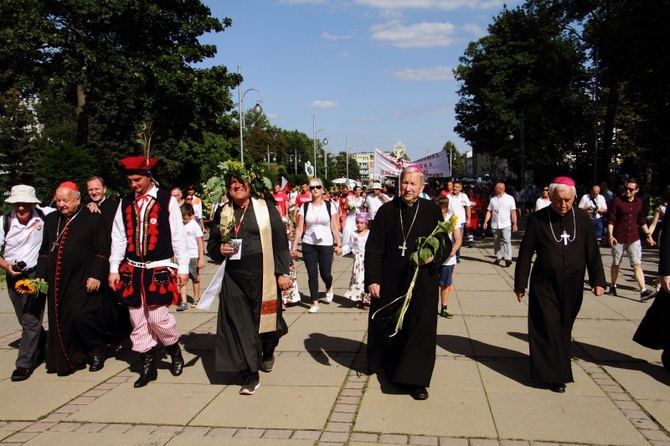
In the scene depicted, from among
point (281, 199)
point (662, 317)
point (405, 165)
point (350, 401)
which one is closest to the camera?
point (350, 401)

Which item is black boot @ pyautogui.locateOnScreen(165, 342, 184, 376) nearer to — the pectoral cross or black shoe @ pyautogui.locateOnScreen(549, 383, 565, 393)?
black shoe @ pyautogui.locateOnScreen(549, 383, 565, 393)

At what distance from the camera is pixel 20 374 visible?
575 cm

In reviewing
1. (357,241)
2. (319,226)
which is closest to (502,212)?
(357,241)

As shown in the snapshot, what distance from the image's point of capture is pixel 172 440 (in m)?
4.21

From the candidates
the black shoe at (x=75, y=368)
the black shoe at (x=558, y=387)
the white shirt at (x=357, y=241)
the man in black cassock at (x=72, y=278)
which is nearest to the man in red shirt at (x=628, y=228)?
the white shirt at (x=357, y=241)

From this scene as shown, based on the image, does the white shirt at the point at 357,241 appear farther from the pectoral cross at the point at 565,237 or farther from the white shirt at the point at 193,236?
the pectoral cross at the point at 565,237

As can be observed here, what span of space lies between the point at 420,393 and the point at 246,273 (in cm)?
182

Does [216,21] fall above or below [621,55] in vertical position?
above

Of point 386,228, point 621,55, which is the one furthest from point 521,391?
point 621,55

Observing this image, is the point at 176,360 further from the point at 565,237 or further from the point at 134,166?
the point at 565,237

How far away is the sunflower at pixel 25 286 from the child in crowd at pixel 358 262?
429 cm

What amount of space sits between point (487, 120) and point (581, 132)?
6666 millimetres

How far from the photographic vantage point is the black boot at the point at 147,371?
17.8 ft

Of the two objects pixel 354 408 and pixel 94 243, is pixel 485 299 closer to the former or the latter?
pixel 354 408
